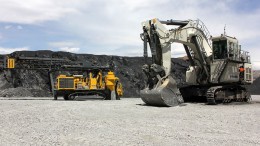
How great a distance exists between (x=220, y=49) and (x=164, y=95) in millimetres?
A: 5220

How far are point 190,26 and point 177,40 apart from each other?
114 centimetres

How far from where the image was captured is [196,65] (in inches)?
766

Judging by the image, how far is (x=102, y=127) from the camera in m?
8.75

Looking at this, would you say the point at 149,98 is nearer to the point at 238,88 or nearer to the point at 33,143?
the point at 238,88

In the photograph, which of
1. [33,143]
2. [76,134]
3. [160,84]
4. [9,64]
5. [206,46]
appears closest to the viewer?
[33,143]

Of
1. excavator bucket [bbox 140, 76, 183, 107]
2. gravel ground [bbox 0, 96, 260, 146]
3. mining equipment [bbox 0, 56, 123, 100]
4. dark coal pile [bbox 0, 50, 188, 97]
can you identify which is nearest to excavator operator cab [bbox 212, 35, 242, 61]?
excavator bucket [bbox 140, 76, 183, 107]

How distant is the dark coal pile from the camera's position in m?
32.7

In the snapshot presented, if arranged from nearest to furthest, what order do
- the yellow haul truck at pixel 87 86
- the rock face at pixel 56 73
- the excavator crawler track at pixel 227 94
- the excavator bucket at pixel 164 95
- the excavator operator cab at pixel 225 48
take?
1. the excavator bucket at pixel 164 95
2. the excavator crawler track at pixel 227 94
3. the excavator operator cab at pixel 225 48
4. the yellow haul truck at pixel 87 86
5. the rock face at pixel 56 73

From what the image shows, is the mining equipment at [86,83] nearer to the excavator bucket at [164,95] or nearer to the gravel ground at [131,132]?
the excavator bucket at [164,95]

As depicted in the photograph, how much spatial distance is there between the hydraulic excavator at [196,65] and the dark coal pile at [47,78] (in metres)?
15.2

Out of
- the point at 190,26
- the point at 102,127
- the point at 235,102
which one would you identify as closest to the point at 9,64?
the point at 190,26

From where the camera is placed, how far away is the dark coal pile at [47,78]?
3272cm

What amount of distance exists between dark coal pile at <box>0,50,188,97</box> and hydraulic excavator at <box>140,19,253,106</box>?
15.2m

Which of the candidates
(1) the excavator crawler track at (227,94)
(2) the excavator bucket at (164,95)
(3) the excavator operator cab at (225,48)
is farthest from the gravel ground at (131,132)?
(3) the excavator operator cab at (225,48)
